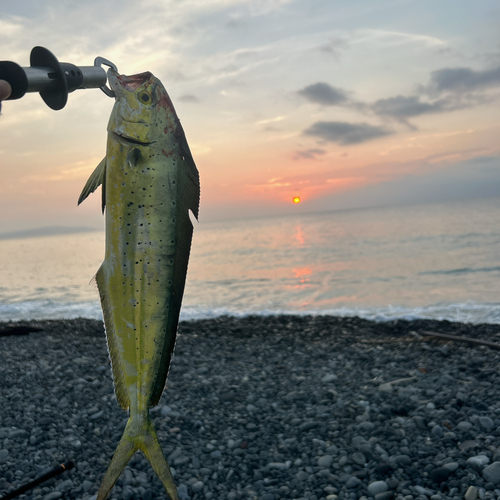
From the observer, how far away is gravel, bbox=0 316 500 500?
4.82m

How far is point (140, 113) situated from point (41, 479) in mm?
3627

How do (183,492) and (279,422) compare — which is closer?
(183,492)

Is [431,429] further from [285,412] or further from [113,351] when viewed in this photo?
[113,351]

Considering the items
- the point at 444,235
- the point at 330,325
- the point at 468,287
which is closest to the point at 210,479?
the point at 330,325

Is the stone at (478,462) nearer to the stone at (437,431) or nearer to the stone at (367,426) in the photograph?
the stone at (437,431)

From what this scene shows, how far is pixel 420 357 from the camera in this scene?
343 inches

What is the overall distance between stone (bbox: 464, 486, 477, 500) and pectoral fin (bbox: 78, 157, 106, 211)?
4.60 metres

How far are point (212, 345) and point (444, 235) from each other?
42.0m

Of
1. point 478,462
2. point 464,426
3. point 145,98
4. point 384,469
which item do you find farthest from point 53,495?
point 464,426

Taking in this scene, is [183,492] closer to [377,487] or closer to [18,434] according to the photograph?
[377,487]

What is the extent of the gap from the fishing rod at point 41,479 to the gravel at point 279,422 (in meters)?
0.21

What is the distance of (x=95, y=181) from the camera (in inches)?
86.1

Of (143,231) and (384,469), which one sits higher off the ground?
(143,231)

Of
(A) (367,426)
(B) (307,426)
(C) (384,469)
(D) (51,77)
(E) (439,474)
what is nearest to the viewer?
(D) (51,77)
